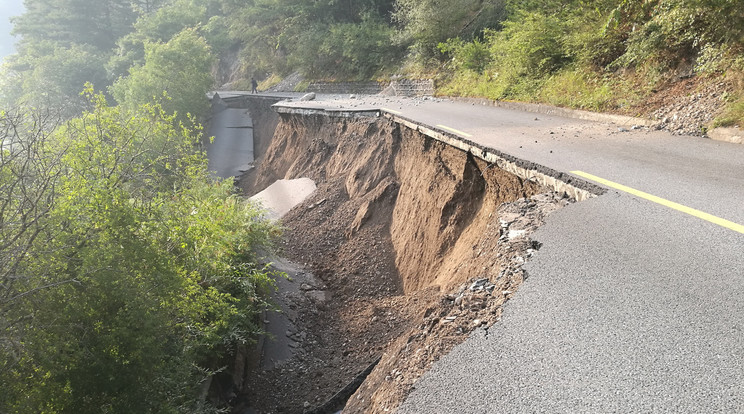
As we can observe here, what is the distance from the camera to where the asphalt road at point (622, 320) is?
99.7 inches

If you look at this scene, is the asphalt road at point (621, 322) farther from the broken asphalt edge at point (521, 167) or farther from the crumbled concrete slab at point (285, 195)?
the crumbled concrete slab at point (285, 195)

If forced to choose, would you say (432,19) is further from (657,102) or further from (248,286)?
(248,286)

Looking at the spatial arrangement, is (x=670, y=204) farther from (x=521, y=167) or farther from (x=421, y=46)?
(x=421, y=46)

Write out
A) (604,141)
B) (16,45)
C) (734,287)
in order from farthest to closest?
(16,45), (604,141), (734,287)

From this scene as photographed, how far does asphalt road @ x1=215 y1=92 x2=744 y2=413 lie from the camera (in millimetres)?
2531

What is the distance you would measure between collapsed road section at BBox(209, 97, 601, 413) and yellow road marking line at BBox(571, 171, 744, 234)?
12.2 inches

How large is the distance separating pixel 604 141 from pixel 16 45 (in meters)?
71.1

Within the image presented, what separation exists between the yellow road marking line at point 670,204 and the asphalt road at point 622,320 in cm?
3

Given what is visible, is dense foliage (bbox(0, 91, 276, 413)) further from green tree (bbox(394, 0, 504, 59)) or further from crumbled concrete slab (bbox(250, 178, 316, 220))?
→ green tree (bbox(394, 0, 504, 59))

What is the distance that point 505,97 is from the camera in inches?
587

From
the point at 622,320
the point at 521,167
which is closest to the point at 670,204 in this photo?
the point at 521,167

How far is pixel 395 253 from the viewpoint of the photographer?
418 inches

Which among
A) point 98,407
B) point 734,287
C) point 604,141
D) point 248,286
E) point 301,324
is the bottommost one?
point 301,324

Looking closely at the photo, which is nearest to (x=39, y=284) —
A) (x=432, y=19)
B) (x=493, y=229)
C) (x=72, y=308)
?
(x=72, y=308)
